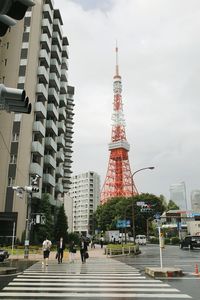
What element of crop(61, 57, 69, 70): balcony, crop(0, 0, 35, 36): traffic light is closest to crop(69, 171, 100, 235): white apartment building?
crop(61, 57, 69, 70): balcony

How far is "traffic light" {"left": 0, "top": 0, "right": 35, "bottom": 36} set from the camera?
127 inches

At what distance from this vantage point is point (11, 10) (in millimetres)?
3357

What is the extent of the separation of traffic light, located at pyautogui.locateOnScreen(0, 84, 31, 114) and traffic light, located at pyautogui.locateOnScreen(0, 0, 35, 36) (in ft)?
4.36

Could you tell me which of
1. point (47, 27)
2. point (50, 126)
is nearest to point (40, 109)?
point (50, 126)

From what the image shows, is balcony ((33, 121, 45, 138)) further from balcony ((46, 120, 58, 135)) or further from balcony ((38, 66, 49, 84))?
balcony ((38, 66, 49, 84))

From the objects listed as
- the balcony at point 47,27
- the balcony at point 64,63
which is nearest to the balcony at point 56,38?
the balcony at point 47,27

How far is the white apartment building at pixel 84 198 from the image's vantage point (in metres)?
151

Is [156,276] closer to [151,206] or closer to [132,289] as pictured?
[132,289]

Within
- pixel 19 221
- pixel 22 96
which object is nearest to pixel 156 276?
pixel 22 96

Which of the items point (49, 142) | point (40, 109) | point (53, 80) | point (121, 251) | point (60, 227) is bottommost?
point (121, 251)

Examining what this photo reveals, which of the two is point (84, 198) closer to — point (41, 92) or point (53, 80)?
point (53, 80)

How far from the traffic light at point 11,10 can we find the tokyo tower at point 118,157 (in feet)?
315

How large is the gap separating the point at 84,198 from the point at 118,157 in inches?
2284

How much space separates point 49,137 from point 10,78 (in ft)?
32.0
